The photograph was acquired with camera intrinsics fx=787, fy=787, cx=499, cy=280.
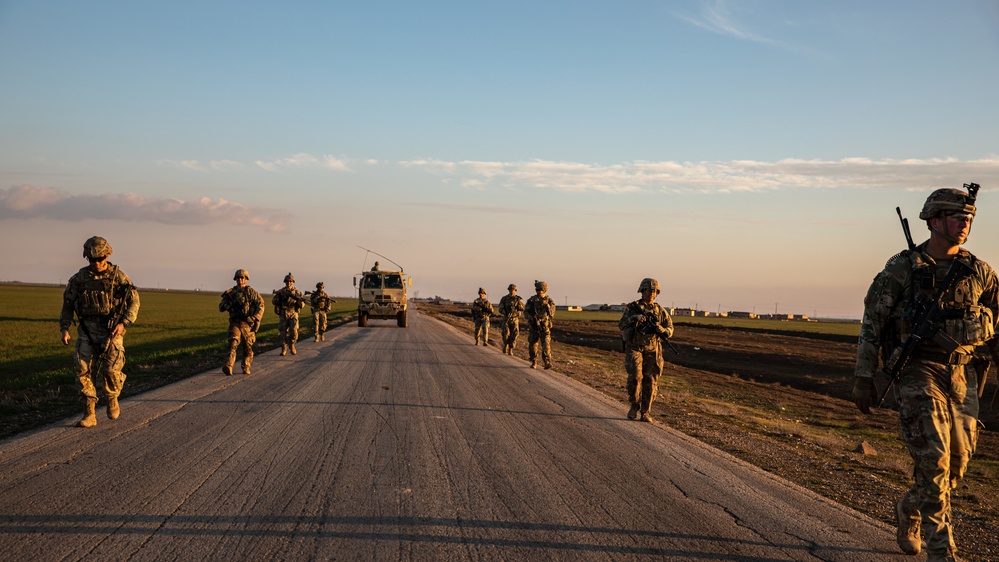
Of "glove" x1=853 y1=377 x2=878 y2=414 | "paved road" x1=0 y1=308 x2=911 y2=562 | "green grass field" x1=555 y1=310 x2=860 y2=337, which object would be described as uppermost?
"glove" x1=853 y1=377 x2=878 y2=414

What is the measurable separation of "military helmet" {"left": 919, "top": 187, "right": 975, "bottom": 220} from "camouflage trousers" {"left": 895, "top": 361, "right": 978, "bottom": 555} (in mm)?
1053

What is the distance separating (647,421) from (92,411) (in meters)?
7.58

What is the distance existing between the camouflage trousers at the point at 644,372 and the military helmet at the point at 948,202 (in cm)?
646

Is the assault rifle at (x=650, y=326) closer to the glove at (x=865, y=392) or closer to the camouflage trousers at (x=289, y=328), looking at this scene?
the glove at (x=865, y=392)

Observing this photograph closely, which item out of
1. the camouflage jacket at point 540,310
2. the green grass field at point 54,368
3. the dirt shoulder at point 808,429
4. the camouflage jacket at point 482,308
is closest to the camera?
the dirt shoulder at point 808,429

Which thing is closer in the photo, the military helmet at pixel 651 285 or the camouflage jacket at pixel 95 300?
the camouflage jacket at pixel 95 300

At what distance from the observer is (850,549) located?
18.0ft

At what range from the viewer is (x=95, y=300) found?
31.2ft

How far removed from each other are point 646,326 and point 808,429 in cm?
645

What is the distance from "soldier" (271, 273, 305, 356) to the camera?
21.4m

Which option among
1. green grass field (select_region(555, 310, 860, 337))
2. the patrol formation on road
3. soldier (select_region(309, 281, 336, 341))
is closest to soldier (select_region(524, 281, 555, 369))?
soldier (select_region(309, 281, 336, 341))

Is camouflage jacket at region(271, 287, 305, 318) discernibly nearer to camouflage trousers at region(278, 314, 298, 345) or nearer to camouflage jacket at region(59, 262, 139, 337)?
camouflage trousers at region(278, 314, 298, 345)

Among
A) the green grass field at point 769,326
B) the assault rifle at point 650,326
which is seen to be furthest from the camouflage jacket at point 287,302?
the green grass field at point 769,326

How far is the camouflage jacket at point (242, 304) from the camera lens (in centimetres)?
1559
